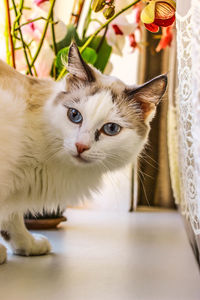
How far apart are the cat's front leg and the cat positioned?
67 mm

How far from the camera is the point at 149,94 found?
0.90 m

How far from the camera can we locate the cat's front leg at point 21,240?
1050 mm

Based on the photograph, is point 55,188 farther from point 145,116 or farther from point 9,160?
point 145,116

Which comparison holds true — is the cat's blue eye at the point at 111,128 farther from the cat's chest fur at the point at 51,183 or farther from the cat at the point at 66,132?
the cat's chest fur at the point at 51,183

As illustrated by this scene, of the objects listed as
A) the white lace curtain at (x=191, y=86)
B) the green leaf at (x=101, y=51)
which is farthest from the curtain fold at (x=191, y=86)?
the green leaf at (x=101, y=51)

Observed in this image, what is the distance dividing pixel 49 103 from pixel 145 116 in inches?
9.3

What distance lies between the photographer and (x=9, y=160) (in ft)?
2.69

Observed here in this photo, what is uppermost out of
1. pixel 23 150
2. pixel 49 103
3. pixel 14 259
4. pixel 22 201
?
pixel 49 103

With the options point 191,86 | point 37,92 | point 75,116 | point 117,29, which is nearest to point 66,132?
point 75,116

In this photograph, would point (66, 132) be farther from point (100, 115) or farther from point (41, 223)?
point (41, 223)

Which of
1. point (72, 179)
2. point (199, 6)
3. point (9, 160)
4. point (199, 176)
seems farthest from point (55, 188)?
point (199, 6)

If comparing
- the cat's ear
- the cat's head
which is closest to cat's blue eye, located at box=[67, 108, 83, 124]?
the cat's head

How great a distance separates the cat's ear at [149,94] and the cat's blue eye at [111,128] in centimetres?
9

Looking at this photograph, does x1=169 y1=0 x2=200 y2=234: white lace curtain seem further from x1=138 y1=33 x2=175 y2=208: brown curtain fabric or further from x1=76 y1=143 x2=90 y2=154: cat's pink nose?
x1=138 y1=33 x2=175 y2=208: brown curtain fabric
